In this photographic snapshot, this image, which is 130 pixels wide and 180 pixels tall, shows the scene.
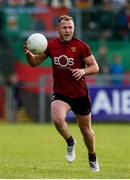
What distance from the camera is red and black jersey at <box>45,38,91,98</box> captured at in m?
11.5

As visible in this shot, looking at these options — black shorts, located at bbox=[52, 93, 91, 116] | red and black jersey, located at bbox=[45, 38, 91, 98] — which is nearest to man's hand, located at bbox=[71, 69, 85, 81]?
red and black jersey, located at bbox=[45, 38, 91, 98]

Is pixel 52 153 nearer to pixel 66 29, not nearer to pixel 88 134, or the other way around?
pixel 88 134

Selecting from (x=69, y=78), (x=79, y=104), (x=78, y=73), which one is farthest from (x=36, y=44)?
(x=79, y=104)

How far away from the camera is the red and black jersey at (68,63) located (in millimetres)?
11539

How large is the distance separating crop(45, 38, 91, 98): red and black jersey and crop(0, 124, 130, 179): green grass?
1257 mm

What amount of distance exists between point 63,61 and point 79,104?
0.70 metres

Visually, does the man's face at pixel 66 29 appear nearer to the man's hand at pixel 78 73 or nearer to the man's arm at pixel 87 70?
the man's arm at pixel 87 70

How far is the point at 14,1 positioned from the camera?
91.6 feet

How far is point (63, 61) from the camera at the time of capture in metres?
11.6

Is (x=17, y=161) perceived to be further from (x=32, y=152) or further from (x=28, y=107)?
(x=28, y=107)

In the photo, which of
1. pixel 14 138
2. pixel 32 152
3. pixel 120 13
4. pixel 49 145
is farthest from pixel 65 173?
pixel 120 13

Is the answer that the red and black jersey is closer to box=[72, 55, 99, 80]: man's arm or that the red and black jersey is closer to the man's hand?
box=[72, 55, 99, 80]: man's arm

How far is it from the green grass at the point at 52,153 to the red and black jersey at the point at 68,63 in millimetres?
1257

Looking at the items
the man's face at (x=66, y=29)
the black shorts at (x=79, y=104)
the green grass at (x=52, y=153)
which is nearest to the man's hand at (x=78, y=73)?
the black shorts at (x=79, y=104)
